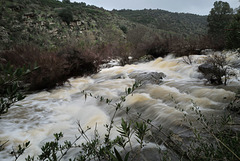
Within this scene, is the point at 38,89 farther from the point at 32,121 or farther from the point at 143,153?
the point at 143,153

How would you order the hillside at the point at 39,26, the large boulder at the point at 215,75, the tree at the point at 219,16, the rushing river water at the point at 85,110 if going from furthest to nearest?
the tree at the point at 219,16 → the hillside at the point at 39,26 → the large boulder at the point at 215,75 → the rushing river water at the point at 85,110

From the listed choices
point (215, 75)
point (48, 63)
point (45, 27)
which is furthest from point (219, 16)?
point (45, 27)

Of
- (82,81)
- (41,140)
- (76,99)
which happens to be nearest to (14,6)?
(82,81)

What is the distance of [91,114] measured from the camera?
10.4 ft

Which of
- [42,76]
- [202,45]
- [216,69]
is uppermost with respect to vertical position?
[202,45]

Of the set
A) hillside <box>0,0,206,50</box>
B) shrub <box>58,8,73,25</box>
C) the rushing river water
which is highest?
shrub <box>58,8,73,25</box>

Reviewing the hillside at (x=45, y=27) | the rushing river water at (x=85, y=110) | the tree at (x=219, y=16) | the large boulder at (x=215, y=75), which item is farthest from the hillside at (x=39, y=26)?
the tree at (x=219, y=16)

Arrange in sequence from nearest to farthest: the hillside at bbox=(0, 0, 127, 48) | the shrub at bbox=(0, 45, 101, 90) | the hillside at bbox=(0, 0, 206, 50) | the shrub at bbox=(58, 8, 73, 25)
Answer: the shrub at bbox=(0, 45, 101, 90) → the hillside at bbox=(0, 0, 206, 50) → the hillside at bbox=(0, 0, 127, 48) → the shrub at bbox=(58, 8, 73, 25)

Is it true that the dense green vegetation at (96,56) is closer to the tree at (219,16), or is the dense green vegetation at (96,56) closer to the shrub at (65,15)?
the tree at (219,16)

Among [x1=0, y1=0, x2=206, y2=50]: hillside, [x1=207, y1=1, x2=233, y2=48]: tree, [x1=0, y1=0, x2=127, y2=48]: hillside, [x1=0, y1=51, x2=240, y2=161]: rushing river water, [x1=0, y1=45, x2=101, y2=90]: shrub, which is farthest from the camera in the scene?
[x1=207, y1=1, x2=233, y2=48]: tree

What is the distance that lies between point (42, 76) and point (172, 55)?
7117 millimetres

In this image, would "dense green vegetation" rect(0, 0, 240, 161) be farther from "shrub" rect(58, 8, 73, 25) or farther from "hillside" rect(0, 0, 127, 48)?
"shrub" rect(58, 8, 73, 25)

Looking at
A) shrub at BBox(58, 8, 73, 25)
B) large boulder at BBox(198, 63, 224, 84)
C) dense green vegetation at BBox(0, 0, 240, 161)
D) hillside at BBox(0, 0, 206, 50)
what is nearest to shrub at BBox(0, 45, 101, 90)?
dense green vegetation at BBox(0, 0, 240, 161)

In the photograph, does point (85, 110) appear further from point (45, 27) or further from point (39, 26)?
point (45, 27)
